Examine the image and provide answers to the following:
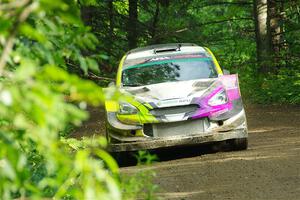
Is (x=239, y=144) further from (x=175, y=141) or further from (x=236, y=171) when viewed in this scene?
(x=236, y=171)

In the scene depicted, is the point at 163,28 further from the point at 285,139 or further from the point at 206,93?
the point at 206,93

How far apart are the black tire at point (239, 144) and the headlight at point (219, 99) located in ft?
2.36

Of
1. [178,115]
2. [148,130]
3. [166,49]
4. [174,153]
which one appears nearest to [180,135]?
[178,115]

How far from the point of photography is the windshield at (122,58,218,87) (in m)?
11.2

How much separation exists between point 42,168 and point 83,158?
3.36m

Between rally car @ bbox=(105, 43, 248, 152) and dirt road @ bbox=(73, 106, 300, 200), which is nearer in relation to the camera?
dirt road @ bbox=(73, 106, 300, 200)

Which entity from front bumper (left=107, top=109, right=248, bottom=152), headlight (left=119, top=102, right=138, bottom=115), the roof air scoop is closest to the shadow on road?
front bumper (left=107, top=109, right=248, bottom=152)

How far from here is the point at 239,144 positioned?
1085 cm

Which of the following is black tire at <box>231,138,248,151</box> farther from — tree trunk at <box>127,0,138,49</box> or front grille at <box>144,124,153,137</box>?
tree trunk at <box>127,0,138,49</box>

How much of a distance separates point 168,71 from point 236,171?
296 centimetres

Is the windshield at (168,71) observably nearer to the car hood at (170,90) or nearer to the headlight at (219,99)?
the car hood at (170,90)

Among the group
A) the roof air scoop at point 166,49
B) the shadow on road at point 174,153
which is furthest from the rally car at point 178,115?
the roof air scoop at point 166,49

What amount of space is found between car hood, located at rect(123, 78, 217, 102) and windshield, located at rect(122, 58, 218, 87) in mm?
296

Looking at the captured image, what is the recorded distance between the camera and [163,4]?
26.7m
